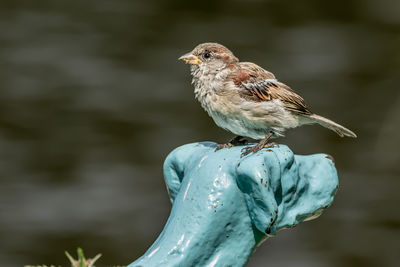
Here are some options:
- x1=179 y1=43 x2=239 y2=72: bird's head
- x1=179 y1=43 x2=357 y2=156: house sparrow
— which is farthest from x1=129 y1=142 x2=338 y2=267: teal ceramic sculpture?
x1=179 y1=43 x2=239 y2=72: bird's head

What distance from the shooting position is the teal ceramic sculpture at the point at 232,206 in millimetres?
1774

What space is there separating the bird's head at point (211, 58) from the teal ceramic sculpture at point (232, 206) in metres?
0.53

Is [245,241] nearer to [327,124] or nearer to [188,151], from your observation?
[188,151]

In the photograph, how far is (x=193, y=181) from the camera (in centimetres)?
188

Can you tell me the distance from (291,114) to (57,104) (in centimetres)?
313

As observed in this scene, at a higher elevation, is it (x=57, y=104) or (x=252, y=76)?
(x=57, y=104)

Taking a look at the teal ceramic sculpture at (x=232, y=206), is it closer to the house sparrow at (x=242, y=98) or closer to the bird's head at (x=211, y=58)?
the house sparrow at (x=242, y=98)

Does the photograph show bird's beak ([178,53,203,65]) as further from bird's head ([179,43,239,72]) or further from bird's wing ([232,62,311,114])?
bird's wing ([232,62,311,114])

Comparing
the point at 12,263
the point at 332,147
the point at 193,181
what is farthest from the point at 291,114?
the point at 12,263

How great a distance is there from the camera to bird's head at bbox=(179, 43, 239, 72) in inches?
94.5

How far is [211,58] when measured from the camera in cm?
240

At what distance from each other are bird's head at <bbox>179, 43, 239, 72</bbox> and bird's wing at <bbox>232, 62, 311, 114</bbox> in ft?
0.18

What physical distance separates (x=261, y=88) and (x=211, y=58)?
0.18 meters

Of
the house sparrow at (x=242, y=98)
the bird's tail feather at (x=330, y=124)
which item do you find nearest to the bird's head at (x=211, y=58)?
the house sparrow at (x=242, y=98)
